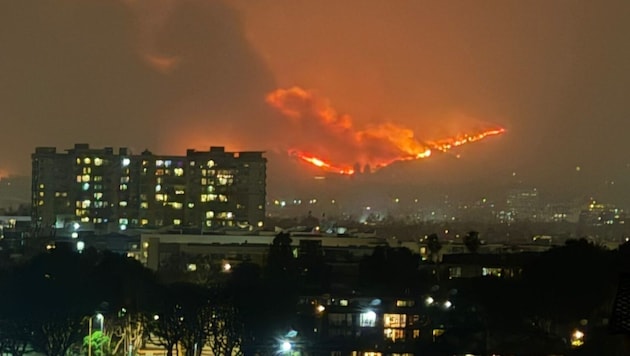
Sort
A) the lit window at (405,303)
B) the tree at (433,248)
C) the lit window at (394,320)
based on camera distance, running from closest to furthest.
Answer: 1. the lit window at (394,320)
2. the lit window at (405,303)
3. the tree at (433,248)

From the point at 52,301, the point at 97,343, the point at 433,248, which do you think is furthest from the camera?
the point at 433,248

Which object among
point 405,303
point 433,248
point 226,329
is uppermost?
point 433,248

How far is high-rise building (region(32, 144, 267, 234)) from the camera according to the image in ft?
144

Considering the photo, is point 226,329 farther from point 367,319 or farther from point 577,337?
point 577,337

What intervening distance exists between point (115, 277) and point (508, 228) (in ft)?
116

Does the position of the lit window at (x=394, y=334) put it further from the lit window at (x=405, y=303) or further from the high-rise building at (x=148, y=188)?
the high-rise building at (x=148, y=188)

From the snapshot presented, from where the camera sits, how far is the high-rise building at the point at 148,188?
4403 cm

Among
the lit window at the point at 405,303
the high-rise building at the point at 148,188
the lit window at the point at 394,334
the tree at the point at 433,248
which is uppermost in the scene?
the high-rise building at the point at 148,188

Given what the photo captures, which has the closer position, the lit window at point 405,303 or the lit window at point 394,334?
the lit window at point 394,334

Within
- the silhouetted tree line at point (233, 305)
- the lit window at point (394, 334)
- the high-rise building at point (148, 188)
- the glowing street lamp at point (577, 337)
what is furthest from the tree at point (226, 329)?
the high-rise building at point (148, 188)

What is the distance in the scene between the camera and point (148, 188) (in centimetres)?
4441

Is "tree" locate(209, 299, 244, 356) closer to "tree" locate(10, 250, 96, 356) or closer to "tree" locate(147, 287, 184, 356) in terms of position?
"tree" locate(147, 287, 184, 356)

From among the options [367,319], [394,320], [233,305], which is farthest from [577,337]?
[233,305]

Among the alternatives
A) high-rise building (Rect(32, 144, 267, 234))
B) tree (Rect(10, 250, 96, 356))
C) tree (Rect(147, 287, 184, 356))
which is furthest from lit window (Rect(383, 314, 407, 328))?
high-rise building (Rect(32, 144, 267, 234))
